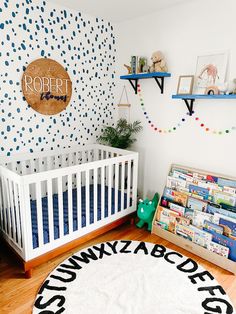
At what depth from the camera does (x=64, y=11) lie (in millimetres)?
2723

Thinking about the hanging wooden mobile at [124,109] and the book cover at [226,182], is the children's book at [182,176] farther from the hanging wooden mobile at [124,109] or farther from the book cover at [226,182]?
the hanging wooden mobile at [124,109]

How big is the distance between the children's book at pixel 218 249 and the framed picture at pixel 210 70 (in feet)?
4.68

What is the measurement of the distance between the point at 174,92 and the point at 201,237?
1510 mm

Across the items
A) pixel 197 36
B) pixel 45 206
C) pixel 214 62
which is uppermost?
pixel 197 36

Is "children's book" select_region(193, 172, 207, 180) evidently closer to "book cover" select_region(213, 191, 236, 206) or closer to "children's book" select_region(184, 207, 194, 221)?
"book cover" select_region(213, 191, 236, 206)

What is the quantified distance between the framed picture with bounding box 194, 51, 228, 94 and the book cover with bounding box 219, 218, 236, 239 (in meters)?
1.22

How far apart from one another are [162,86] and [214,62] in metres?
0.61

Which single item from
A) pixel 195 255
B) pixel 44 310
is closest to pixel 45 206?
pixel 44 310

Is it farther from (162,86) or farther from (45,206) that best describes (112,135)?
(45,206)

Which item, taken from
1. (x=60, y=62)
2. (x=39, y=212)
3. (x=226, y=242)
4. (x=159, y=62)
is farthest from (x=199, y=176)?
(x=60, y=62)

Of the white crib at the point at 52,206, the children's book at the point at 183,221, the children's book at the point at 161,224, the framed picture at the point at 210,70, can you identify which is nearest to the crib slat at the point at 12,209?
the white crib at the point at 52,206

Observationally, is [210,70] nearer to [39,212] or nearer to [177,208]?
[177,208]

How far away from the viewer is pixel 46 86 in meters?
2.72

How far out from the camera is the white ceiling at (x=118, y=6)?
8.31ft
